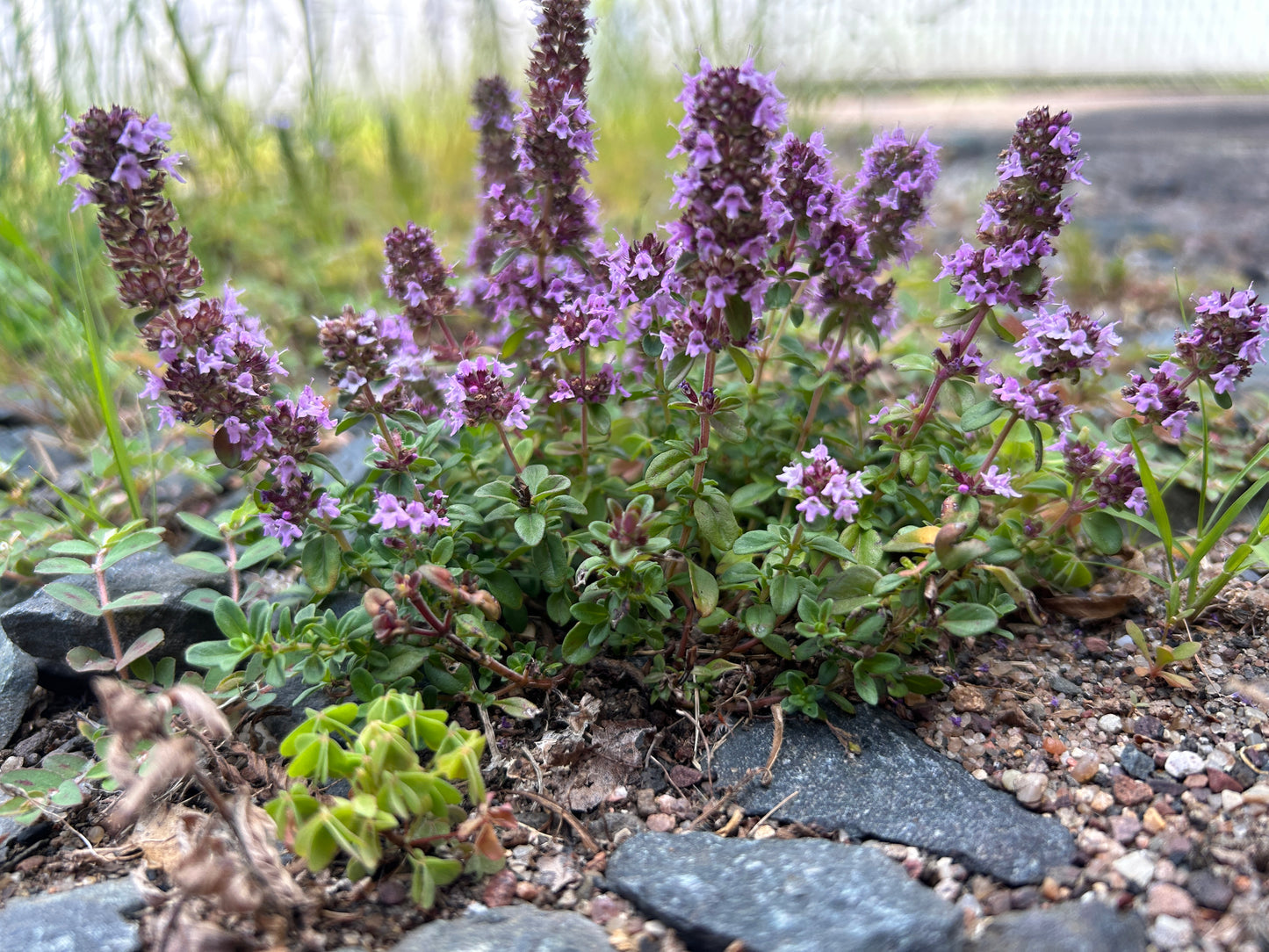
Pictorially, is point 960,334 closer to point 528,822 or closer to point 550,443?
point 550,443

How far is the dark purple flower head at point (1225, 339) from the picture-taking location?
2209 mm

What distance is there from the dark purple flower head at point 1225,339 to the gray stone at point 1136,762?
918 millimetres

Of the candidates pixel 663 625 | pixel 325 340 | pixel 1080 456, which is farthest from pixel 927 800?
pixel 325 340

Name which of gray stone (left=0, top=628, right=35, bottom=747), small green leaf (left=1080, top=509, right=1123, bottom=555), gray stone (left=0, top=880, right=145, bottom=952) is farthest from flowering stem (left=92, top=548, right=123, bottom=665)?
small green leaf (left=1080, top=509, right=1123, bottom=555)

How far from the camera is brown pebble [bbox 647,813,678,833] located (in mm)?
2133

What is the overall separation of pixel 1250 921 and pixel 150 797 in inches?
93.4

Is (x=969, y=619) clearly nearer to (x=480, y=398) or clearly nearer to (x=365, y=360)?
(x=480, y=398)

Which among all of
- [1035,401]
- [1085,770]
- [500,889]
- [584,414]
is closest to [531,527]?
[584,414]

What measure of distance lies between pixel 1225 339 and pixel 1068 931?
1.46 m

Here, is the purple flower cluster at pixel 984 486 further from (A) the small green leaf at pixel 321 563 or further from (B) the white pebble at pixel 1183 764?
(A) the small green leaf at pixel 321 563

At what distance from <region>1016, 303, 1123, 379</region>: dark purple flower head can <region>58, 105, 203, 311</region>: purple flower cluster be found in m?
2.12

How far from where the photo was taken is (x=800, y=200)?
7.61 ft

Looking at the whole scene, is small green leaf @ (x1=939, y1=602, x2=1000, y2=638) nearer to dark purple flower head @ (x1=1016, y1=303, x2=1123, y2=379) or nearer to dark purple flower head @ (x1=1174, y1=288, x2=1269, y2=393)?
dark purple flower head @ (x1=1016, y1=303, x2=1123, y2=379)

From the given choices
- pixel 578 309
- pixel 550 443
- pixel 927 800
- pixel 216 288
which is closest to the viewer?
pixel 927 800
